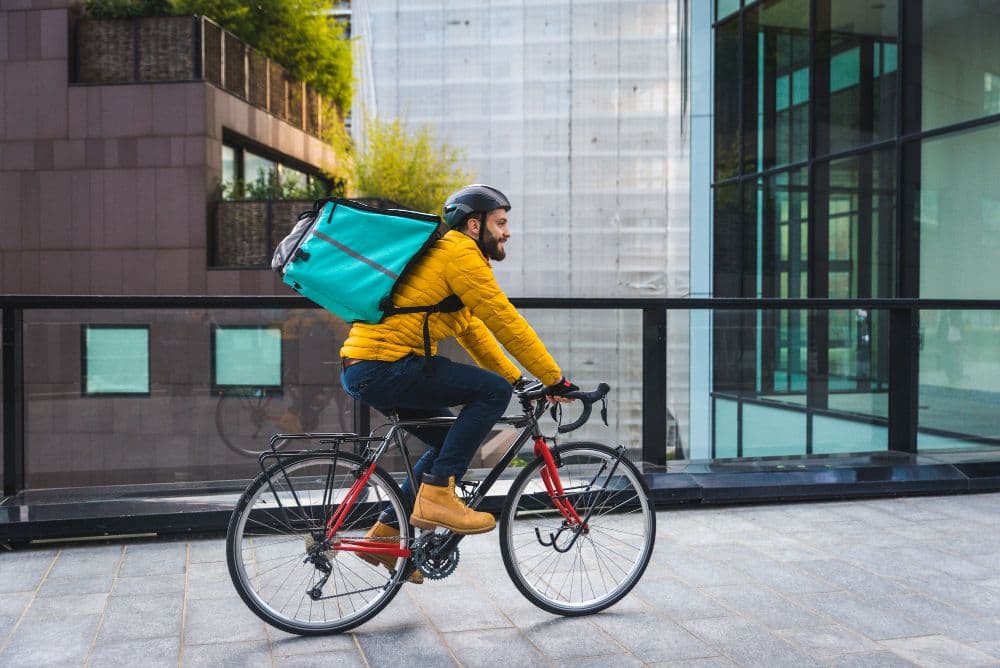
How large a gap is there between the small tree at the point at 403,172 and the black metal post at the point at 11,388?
63.3 ft

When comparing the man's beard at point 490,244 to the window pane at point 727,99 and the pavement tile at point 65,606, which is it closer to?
the pavement tile at point 65,606

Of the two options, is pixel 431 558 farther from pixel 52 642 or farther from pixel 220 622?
pixel 52 642

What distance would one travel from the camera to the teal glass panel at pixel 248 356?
611cm

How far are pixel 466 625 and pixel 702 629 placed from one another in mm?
934

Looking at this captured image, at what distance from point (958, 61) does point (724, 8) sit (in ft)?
20.7

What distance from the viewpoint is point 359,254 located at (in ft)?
12.3

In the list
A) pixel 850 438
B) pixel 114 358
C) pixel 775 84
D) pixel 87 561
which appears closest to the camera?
pixel 87 561

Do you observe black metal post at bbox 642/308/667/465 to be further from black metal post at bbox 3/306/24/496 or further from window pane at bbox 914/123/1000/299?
window pane at bbox 914/123/1000/299

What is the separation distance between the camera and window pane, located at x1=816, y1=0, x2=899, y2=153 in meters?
14.1

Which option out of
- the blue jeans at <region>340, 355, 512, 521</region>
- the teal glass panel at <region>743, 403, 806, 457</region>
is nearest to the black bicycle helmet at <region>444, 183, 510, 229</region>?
the blue jeans at <region>340, 355, 512, 521</region>

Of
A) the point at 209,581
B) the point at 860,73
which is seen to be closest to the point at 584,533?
the point at 209,581

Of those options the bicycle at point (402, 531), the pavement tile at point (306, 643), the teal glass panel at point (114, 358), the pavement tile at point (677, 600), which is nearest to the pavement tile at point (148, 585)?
the pavement tile at point (306, 643)

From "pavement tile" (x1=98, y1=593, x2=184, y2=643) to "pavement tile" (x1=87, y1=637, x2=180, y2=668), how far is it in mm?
63

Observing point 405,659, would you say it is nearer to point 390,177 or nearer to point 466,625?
point 466,625
